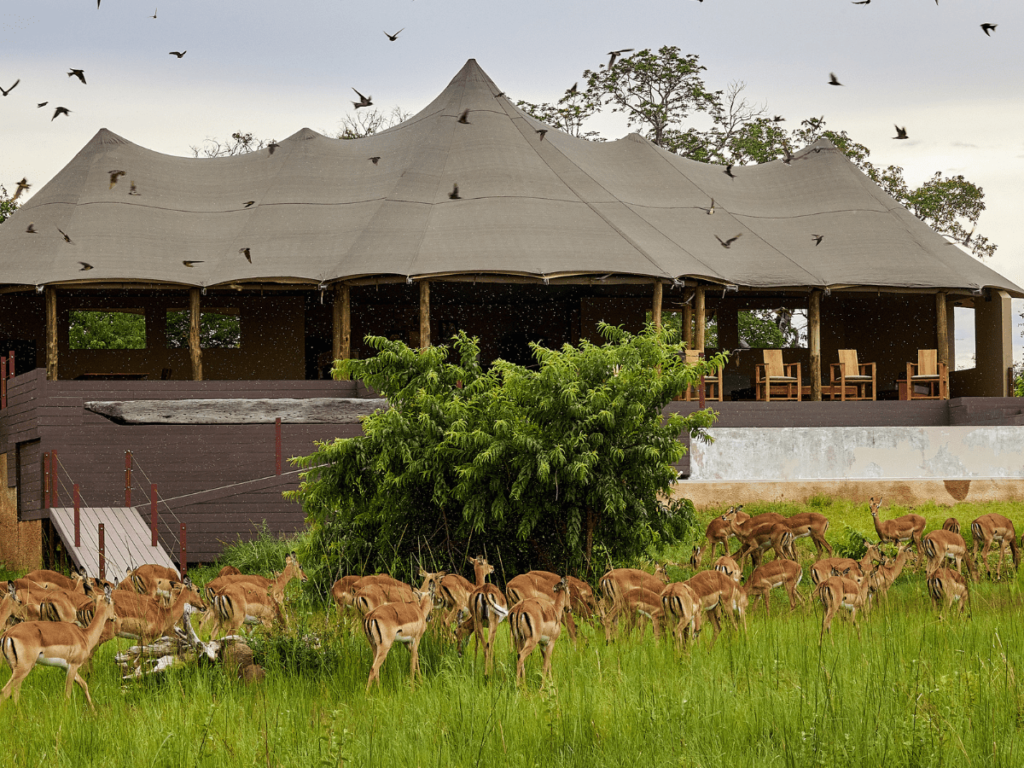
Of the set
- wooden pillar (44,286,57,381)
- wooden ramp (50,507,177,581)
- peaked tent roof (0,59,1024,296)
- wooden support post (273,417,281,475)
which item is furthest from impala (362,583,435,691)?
wooden pillar (44,286,57,381)

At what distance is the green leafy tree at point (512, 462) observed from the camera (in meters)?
11.9

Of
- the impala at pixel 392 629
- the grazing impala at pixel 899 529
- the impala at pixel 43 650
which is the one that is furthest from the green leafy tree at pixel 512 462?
the impala at pixel 43 650

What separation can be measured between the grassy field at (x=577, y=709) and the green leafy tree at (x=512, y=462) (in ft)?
10.8

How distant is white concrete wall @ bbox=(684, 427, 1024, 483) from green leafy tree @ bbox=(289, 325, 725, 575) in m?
5.83

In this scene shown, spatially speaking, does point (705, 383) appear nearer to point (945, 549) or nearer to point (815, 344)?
point (815, 344)

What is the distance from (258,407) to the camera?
61.5 ft

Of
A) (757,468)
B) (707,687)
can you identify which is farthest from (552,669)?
(757,468)

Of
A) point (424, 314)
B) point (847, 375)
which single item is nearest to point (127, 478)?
point (424, 314)

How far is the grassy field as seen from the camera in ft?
19.5

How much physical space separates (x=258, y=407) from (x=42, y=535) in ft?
12.7

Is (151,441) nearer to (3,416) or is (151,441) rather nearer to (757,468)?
(3,416)

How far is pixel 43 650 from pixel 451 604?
3.11 m

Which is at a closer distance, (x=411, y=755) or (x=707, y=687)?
(x=411, y=755)

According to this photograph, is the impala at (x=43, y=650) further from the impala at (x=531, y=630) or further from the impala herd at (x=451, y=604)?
the impala at (x=531, y=630)
